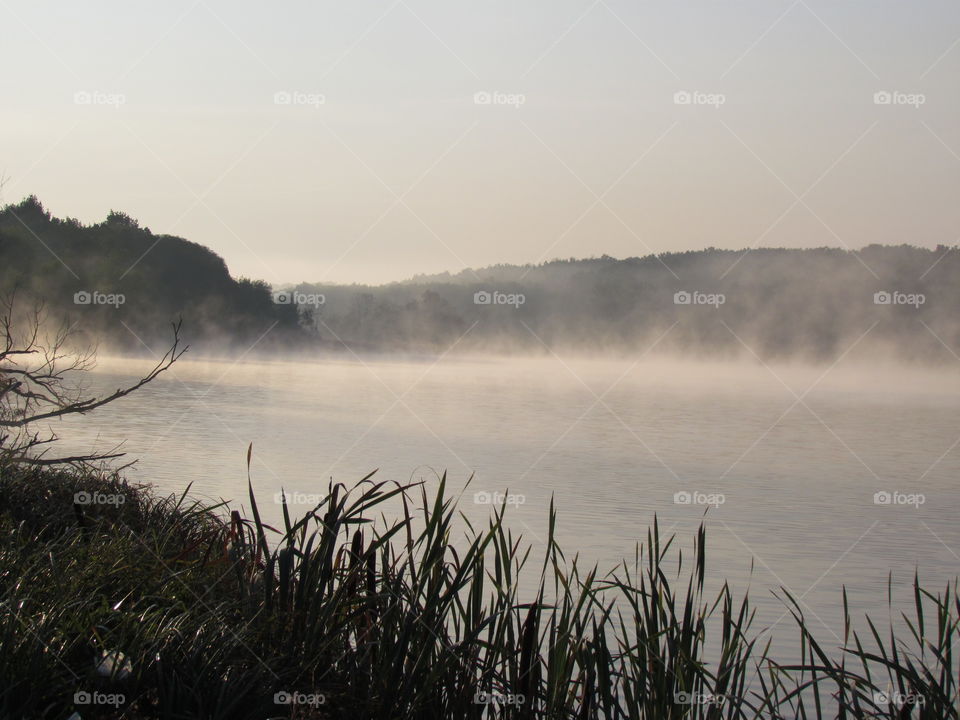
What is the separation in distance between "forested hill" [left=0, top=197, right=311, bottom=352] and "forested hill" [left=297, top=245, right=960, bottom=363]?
10235mm

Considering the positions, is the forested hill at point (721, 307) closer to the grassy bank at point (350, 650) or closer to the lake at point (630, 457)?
the lake at point (630, 457)

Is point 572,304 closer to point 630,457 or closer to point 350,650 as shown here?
point 630,457

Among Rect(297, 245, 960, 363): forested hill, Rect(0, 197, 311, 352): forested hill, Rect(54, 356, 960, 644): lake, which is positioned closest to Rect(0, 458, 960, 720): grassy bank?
Rect(54, 356, 960, 644): lake

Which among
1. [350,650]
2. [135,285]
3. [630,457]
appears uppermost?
[135,285]

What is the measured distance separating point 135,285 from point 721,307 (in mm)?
46847

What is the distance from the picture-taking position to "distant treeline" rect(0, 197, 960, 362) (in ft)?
215


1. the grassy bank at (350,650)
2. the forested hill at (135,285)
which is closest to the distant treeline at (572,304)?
the forested hill at (135,285)

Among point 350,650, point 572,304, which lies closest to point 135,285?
point 572,304

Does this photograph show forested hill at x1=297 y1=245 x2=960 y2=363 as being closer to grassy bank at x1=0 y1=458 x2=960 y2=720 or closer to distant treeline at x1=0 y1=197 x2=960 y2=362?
distant treeline at x1=0 y1=197 x2=960 y2=362

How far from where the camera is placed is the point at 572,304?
81.9m

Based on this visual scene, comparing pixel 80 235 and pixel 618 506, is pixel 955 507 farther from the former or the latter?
pixel 80 235

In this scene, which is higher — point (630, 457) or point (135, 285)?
point (135, 285)

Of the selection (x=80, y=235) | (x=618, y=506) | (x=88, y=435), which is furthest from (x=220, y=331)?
(x=618, y=506)

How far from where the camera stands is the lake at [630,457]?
16645 mm
